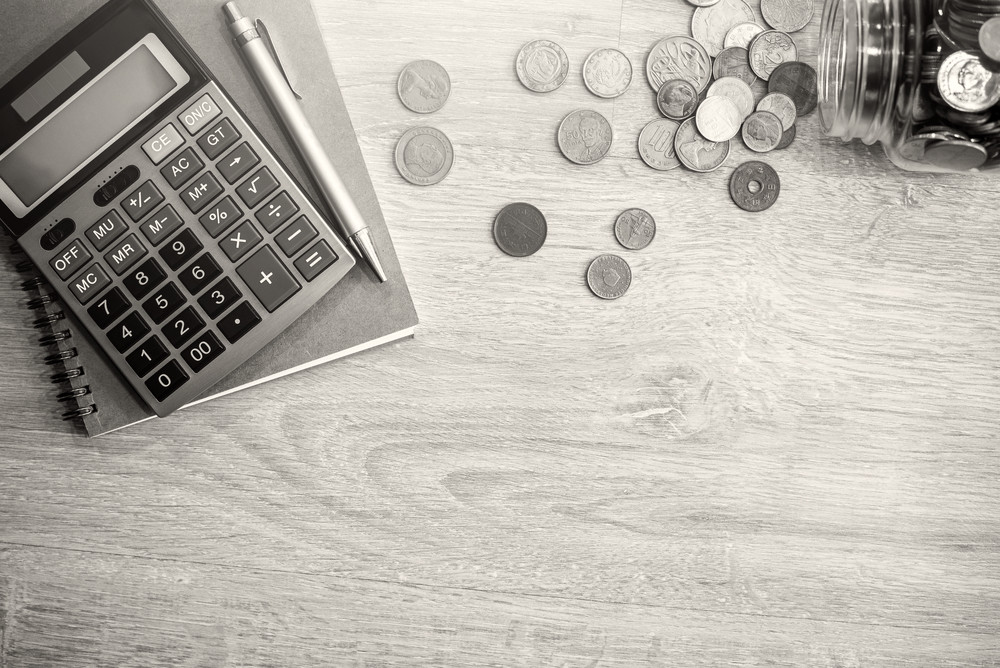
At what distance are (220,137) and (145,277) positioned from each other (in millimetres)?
116

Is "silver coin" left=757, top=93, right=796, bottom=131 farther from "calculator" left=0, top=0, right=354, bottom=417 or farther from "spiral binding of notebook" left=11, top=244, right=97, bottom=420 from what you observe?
"spiral binding of notebook" left=11, top=244, right=97, bottom=420

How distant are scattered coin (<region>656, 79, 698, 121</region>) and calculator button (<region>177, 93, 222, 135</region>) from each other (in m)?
0.33

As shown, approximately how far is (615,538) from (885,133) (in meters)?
0.37

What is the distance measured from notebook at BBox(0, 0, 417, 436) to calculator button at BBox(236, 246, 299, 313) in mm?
38

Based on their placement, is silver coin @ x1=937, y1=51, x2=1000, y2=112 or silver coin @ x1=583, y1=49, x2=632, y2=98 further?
silver coin @ x1=583, y1=49, x2=632, y2=98

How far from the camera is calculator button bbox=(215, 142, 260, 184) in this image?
0.50 metres

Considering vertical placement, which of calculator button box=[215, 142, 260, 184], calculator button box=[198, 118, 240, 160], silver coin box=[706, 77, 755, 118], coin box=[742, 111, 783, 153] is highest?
silver coin box=[706, 77, 755, 118]

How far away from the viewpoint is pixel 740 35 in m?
0.55

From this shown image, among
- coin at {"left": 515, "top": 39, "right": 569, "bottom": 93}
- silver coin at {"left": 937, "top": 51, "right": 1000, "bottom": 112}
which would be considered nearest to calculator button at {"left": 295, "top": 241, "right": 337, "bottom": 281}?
coin at {"left": 515, "top": 39, "right": 569, "bottom": 93}

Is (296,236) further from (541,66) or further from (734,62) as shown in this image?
(734,62)

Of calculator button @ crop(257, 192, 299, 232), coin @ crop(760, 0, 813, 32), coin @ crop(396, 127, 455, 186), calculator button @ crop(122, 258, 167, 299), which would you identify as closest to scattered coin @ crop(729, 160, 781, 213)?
coin @ crop(760, 0, 813, 32)

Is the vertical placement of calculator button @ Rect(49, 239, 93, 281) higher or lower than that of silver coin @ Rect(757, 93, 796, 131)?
lower

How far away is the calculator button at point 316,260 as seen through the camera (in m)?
0.50

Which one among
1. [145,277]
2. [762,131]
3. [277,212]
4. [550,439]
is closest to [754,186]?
[762,131]
